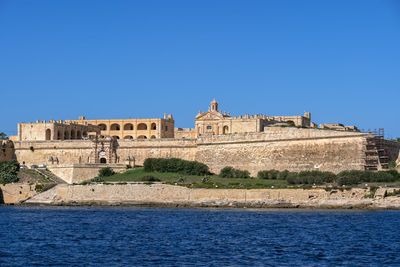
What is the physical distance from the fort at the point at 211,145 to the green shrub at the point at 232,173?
1.48m

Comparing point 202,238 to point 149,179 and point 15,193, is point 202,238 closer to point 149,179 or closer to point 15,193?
point 149,179

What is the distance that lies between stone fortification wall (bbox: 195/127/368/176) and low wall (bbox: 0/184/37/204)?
53.4 feet

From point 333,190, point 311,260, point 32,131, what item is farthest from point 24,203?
point 311,260

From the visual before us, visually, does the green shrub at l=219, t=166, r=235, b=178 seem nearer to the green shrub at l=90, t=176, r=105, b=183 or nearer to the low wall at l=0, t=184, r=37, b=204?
the green shrub at l=90, t=176, r=105, b=183

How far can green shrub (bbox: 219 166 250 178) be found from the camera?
192 feet

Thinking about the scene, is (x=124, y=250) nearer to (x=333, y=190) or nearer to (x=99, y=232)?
(x=99, y=232)

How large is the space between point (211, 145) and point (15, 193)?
18209 millimetres

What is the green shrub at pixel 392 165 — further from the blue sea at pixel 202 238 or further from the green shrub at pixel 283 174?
the blue sea at pixel 202 238

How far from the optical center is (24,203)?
55.1 metres

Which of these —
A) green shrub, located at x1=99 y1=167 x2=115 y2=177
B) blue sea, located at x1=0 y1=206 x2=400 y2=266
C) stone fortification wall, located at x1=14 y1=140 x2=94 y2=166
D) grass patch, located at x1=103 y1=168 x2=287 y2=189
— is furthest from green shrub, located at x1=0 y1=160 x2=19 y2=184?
blue sea, located at x1=0 y1=206 x2=400 y2=266

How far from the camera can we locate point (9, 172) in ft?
198

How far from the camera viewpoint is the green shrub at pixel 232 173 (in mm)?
58375

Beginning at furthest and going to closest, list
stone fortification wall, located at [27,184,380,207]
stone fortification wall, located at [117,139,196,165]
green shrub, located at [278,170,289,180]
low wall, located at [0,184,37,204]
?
stone fortification wall, located at [117,139,196,165] → low wall, located at [0,184,37,204] → green shrub, located at [278,170,289,180] → stone fortification wall, located at [27,184,380,207]

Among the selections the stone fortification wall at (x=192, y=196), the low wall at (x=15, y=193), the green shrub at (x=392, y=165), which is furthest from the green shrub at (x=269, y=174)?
the low wall at (x=15, y=193)
